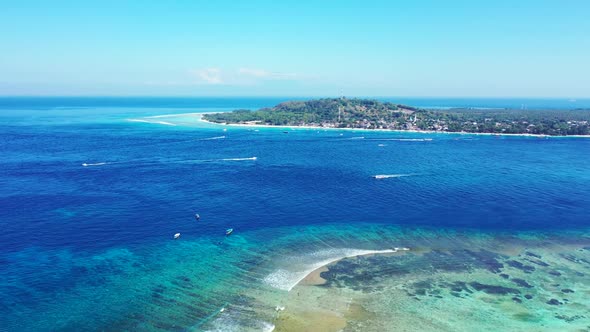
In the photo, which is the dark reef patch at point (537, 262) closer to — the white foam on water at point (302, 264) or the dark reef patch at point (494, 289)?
the dark reef patch at point (494, 289)

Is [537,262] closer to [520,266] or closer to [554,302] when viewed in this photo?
[520,266]

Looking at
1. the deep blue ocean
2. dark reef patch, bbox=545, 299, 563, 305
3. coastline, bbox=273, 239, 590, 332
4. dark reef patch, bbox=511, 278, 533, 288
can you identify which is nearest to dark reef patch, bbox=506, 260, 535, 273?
coastline, bbox=273, 239, 590, 332

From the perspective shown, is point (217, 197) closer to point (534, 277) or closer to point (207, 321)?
point (207, 321)

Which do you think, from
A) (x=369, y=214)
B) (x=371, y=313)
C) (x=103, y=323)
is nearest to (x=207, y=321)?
(x=103, y=323)

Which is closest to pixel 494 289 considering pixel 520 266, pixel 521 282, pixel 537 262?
pixel 521 282

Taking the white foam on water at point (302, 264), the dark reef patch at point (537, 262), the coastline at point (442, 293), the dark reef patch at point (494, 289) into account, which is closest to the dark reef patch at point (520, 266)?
the coastline at point (442, 293)
